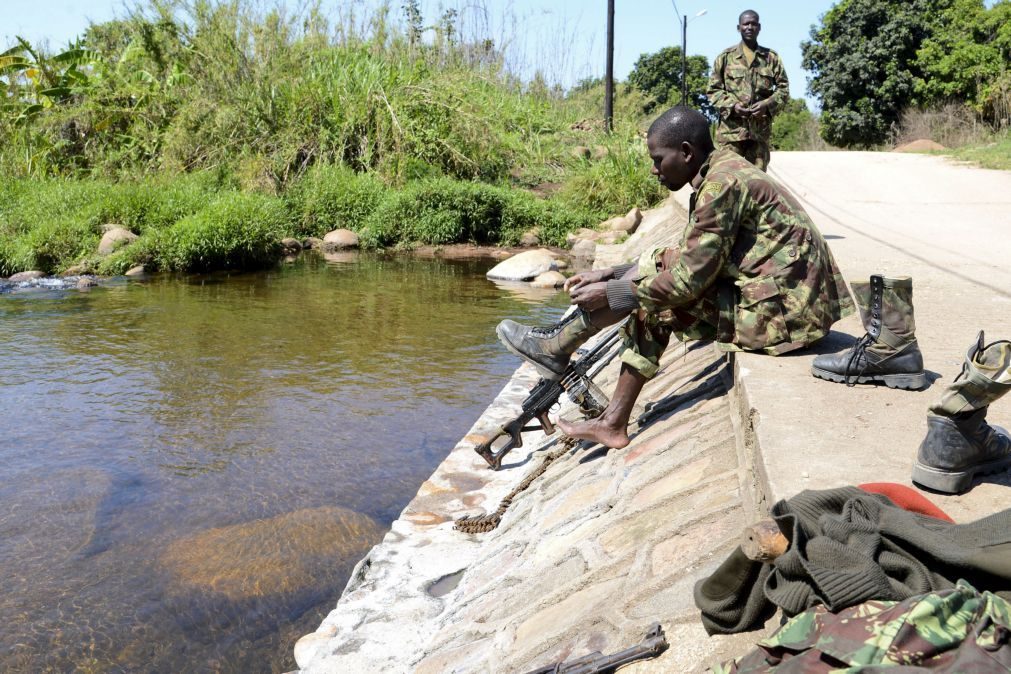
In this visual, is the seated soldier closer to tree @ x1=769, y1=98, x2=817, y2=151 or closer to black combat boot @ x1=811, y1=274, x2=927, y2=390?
black combat boot @ x1=811, y1=274, x2=927, y2=390

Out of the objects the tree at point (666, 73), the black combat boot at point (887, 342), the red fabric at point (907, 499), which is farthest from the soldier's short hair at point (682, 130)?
the tree at point (666, 73)

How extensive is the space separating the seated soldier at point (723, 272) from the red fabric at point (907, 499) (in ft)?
5.40

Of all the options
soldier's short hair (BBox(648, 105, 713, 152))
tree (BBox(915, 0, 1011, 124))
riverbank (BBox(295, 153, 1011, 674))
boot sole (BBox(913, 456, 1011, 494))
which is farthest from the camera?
tree (BBox(915, 0, 1011, 124))

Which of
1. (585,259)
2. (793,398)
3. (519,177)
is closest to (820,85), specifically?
(519,177)

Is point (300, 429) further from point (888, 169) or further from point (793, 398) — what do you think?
point (888, 169)

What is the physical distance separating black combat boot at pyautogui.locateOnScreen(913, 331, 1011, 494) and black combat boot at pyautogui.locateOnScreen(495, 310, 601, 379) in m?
2.31

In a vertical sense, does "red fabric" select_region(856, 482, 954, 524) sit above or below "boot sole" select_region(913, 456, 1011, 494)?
above

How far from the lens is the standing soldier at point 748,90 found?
7.93m

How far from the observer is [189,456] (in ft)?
20.8

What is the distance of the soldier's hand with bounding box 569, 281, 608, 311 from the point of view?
4.26 meters

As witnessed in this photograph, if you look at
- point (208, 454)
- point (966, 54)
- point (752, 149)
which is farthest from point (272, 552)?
point (966, 54)

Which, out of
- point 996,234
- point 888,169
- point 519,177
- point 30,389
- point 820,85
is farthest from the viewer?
point 820,85

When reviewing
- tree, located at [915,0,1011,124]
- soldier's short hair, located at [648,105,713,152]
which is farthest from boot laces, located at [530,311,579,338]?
tree, located at [915,0,1011,124]

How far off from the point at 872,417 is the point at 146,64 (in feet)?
66.1
